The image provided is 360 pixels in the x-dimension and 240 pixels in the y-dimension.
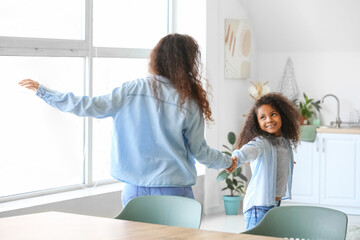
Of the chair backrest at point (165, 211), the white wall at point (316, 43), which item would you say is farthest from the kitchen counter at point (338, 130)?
the chair backrest at point (165, 211)

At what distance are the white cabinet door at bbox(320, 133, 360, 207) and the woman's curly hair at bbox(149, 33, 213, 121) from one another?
3240mm

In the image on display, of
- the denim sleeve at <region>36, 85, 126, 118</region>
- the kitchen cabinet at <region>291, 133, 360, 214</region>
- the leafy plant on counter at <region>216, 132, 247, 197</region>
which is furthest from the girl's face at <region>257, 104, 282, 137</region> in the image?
the kitchen cabinet at <region>291, 133, 360, 214</region>

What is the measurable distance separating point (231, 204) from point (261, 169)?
2763 mm

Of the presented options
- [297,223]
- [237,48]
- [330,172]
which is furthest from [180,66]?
[330,172]

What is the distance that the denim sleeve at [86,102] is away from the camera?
3297mm

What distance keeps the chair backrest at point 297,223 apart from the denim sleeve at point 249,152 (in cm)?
88

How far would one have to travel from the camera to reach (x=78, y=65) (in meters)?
5.07

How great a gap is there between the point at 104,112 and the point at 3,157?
1.47 meters

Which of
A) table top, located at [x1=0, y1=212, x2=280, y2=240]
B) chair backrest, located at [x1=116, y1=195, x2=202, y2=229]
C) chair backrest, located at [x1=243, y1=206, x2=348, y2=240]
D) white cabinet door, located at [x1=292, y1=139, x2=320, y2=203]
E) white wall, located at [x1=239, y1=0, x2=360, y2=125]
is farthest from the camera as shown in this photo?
white wall, located at [x1=239, y1=0, x2=360, y2=125]

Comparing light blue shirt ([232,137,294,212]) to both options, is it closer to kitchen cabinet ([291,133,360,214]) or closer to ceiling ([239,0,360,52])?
kitchen cabinet ([291,133,360,214])

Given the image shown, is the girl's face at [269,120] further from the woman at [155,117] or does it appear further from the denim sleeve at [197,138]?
the woman at [155,117]

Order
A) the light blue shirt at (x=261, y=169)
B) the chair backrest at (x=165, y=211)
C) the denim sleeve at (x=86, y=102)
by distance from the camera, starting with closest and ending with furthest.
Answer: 1. the chair backrest at (x=165, y=211)
2. the denim sleeve at (x=86, y=102)
3. the light blue shirt at (x=261, y=169)

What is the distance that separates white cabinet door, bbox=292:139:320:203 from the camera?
6.50 metres

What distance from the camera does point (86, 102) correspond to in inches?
130
